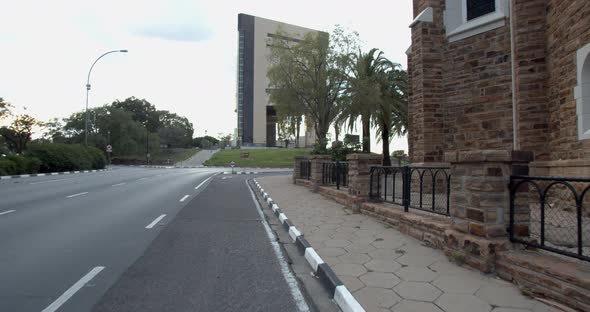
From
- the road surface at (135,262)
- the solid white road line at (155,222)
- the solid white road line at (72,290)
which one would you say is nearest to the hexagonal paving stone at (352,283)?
the road surface at (135,262)

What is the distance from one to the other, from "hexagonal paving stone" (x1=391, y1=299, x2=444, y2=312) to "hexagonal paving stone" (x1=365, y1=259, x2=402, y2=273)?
1003 mm

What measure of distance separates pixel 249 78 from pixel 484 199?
9171 centimetres

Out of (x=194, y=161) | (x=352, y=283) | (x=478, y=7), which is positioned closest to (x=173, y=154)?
(x=194, y=161)

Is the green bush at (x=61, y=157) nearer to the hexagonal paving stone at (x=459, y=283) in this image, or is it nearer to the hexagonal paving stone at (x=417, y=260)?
the hexagonal paving stone at (x=417, y=260)

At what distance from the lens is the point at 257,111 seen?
9119 centimetres

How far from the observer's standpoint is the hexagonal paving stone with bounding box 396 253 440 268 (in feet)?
16.2

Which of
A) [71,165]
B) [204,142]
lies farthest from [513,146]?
[204,142]

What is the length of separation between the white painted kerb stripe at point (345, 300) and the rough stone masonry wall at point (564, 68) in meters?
6.42

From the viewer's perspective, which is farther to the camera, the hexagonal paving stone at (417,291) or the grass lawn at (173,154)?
the grass lawn at (173,154)

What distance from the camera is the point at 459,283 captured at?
164 inches

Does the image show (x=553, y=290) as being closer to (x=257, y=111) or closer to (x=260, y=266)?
(x=260, y=266)

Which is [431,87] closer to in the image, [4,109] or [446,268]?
[446,268]

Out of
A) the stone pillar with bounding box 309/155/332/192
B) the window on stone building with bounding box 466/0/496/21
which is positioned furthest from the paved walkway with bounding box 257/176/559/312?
the window on stone building with bounding box 466/0/496/21

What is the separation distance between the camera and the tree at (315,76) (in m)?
22.3
